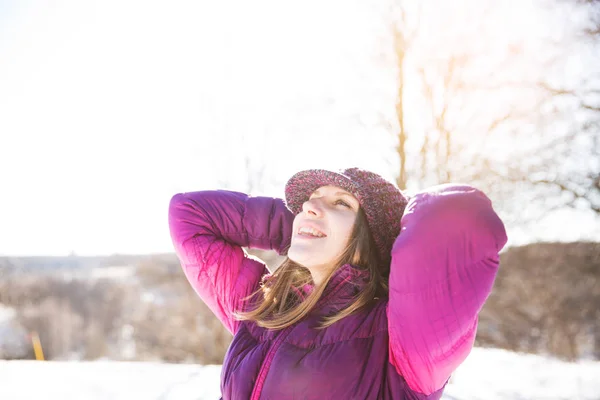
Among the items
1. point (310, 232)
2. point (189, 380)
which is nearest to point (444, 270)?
point (310, 232)

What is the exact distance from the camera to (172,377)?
4.05 m

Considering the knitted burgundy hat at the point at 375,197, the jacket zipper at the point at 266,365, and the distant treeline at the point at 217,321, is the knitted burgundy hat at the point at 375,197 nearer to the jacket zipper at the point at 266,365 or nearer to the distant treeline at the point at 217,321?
the jacket zipper at the point at 266,365

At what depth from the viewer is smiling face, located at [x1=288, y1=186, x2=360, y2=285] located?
1.32m

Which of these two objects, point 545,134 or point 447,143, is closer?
point 545,134

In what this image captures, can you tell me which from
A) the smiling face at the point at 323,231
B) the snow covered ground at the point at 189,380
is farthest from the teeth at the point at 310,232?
the snow covered ground at the point at 189,380

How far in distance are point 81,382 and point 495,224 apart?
4268 millimetres

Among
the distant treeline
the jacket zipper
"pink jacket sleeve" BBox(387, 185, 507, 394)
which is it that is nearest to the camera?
"pink jacket sleeve" BBox(387, 185, 507, 394)

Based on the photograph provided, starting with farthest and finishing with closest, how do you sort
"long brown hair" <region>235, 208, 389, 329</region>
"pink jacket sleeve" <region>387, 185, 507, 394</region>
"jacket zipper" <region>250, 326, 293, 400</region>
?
"long brown hair" <region>235, 208, 389, 329</region>, "jacket zipper" <region>250, 326, 293, 400</region>, "pink jacket sleeve" <region>387, 185, 507, 394</region>

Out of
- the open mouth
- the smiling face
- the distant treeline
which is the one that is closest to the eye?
the smiling face

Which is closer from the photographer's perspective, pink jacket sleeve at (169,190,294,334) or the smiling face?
the smiling face

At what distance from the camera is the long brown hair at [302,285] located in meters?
1.27

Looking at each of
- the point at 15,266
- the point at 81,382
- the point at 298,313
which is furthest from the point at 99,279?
the point at 298,313

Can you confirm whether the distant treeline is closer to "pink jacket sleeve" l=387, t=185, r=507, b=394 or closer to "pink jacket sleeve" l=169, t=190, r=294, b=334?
"pink jacket sleeve" l=169, t=190, r=294, b=334

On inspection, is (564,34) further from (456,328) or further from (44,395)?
(44,395)
